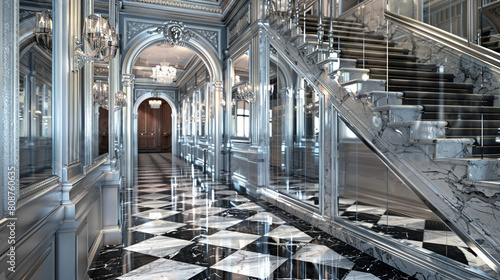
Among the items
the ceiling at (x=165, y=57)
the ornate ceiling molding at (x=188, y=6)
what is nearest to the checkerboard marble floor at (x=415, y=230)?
the ornate ceiling molding at (x=188, y=6)

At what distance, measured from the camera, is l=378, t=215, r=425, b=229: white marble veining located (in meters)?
3.04

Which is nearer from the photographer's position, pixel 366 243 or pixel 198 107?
pixel 366 243

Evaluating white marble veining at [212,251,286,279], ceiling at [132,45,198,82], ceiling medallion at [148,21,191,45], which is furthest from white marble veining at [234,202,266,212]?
ceiling at [132,45,198,82]

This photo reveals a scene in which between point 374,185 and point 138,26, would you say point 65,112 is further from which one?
point 138,26

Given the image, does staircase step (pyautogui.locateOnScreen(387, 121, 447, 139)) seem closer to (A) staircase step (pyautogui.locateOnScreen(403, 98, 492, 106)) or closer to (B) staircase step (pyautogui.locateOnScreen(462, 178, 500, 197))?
(A) staircase step (pyautogui.locateOnScreen(403, 98, 492, 106))

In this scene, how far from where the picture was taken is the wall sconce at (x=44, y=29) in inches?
62.5

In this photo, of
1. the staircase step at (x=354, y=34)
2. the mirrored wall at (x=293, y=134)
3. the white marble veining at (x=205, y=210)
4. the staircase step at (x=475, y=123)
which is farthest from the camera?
the white marble veining at (x=205, y=210)

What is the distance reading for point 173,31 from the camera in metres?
8.58

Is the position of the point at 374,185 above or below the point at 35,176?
below

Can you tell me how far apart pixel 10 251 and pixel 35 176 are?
A: 1.55 feet

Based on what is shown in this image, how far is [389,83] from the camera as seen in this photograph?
12.3 ft

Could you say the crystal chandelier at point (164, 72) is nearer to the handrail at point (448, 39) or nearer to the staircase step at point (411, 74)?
the handrail at point (448, 39)

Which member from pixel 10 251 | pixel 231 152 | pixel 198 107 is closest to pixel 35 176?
pixel 10 251

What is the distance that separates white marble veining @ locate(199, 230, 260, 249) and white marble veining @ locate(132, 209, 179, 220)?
120 cm
